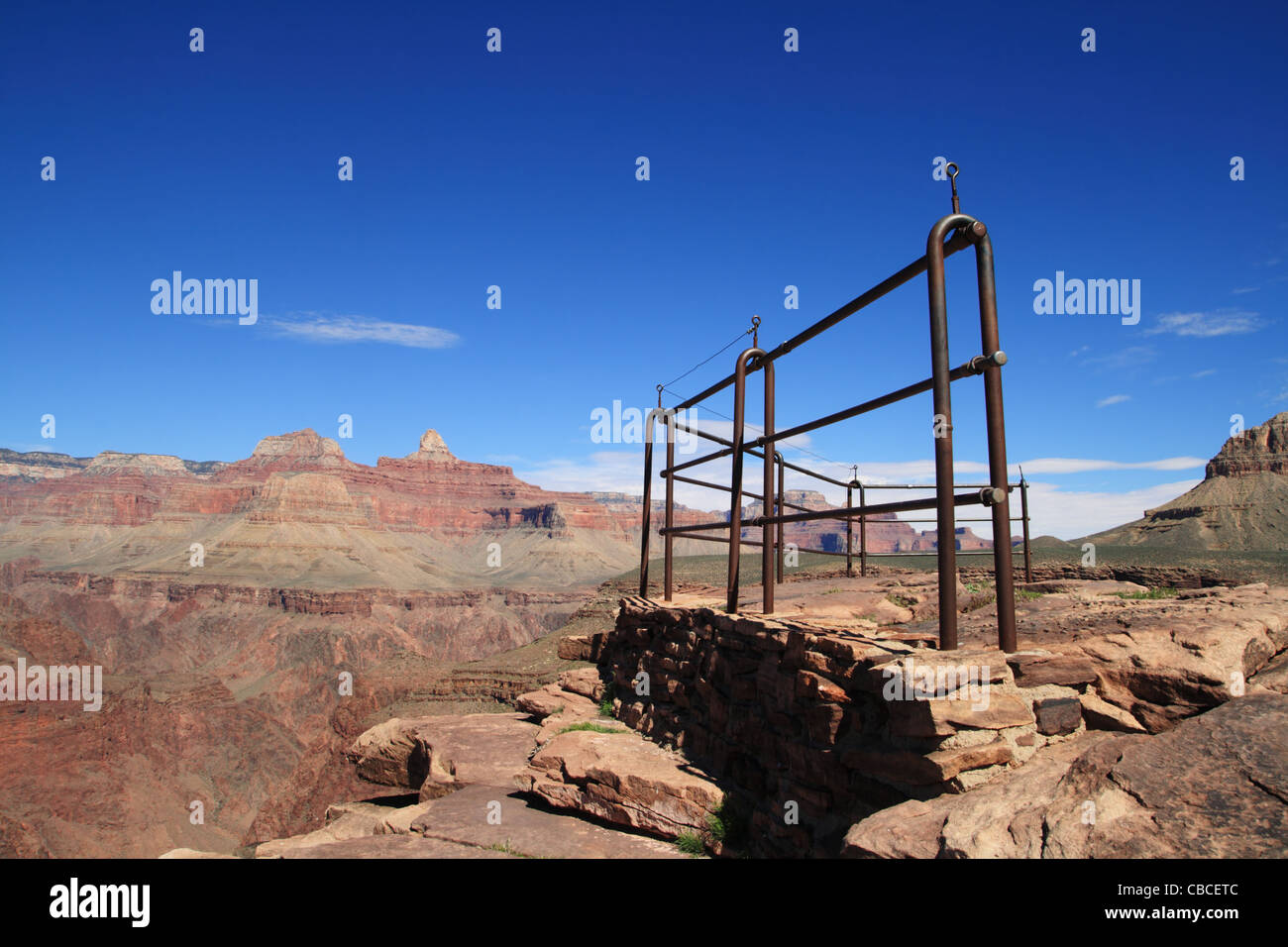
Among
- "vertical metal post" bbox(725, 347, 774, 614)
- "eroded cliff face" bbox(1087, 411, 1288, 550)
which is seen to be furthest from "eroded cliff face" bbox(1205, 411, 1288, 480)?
"vertical metal post" bbox(725, 347, 774, 614)

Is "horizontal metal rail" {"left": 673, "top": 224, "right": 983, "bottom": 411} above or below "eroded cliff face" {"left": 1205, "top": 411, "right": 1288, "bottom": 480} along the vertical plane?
below

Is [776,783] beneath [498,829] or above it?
above

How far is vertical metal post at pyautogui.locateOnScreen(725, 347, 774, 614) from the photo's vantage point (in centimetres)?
655

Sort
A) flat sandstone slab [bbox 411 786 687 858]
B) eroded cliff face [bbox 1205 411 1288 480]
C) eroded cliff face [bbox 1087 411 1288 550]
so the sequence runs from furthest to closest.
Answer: eroded cliff face [bbox 1205 411 1288 480] < eroded cliff face [bbox 1087 411 1288 550] < flat sandstone slab [bbox 411 786 687 858]

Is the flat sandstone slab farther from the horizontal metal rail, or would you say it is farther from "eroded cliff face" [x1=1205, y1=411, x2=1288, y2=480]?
"eroded cliff face" [x1=1205, y1=411, x2=1288, y2=480]

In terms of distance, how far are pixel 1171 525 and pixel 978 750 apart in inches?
2309

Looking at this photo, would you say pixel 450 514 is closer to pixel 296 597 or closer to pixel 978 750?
pixel 296 597

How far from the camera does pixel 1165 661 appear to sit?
3562 millimetres

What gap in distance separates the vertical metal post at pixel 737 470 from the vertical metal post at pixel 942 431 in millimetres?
2231

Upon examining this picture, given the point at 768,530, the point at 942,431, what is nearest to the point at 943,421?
the point at 942,431

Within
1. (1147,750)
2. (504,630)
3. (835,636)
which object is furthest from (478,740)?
(504,630)

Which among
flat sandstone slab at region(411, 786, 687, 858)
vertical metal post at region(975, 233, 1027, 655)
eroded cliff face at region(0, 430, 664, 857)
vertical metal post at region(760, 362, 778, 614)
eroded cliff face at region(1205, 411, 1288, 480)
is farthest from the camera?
eroded cliff face at region(1205, 411, 1288, 480)

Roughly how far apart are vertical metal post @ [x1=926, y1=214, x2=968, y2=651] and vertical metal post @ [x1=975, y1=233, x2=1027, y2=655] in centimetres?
20

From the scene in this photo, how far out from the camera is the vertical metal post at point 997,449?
3936 millimetres
